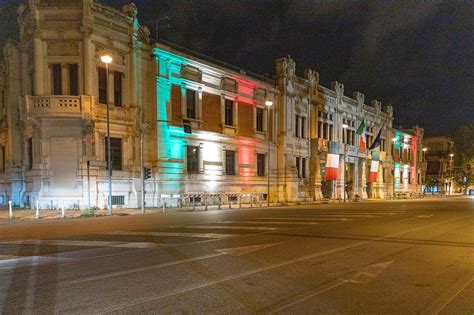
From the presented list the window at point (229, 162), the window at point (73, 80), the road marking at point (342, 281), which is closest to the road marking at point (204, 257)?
the road marking at point (342, 281)

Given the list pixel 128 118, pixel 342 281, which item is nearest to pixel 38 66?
pixel 128 118

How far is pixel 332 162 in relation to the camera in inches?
1758

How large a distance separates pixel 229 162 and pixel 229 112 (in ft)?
16.1

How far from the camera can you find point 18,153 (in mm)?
28062

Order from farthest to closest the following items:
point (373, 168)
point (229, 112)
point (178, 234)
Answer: point (373, 168) → point (229, 112) → point (178, 234)

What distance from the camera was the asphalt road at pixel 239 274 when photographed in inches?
210

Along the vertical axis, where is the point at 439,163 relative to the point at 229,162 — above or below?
below

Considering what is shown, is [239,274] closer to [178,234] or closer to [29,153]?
[178,234]

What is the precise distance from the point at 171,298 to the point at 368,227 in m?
11.3

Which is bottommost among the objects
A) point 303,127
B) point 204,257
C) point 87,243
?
point 87,243

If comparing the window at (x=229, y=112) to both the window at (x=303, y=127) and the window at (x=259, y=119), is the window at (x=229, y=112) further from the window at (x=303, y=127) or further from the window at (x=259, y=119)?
the window at (x=303, y=127)

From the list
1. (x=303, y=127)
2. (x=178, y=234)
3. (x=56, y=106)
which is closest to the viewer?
(x=178, y=234)

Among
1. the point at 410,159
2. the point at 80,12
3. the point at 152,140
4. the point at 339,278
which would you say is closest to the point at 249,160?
the point at 152,140

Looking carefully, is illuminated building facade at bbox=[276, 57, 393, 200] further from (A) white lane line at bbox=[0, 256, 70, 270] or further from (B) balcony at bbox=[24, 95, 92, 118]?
(A) white lane line at bbox=[0, 256, 70, 270]
